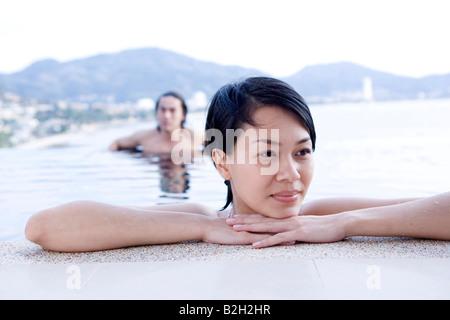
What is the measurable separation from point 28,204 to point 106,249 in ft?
6.46

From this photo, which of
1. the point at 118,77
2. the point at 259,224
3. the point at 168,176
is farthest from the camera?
the point at 118,77

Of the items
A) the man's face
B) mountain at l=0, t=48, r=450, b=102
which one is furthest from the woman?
mountain at l=0, t=48, r=450, b=102

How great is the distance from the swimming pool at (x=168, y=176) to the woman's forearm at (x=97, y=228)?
0.97 m

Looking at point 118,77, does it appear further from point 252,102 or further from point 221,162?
point 252,102

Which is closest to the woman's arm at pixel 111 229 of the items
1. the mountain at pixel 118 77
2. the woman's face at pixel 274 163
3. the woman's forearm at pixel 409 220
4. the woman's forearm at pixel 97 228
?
the woman's forearm at pixel 97 228

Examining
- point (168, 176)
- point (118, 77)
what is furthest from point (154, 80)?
point (168, 176)

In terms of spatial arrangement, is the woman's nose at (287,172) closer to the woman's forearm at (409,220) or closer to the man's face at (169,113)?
the woman's forearm at (409,220)

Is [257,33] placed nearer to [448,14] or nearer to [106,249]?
[448,14]

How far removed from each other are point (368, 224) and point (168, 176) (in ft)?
10.3

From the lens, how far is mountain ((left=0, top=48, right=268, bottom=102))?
18.6 m

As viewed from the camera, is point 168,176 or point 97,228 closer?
point 97,228

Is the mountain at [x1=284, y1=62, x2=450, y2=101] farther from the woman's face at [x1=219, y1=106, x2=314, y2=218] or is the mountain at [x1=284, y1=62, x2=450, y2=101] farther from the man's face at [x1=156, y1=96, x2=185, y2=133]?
the woman's face at [x1=219, y1=106, x2=314, y2=218]

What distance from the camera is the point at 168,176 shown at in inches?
189
